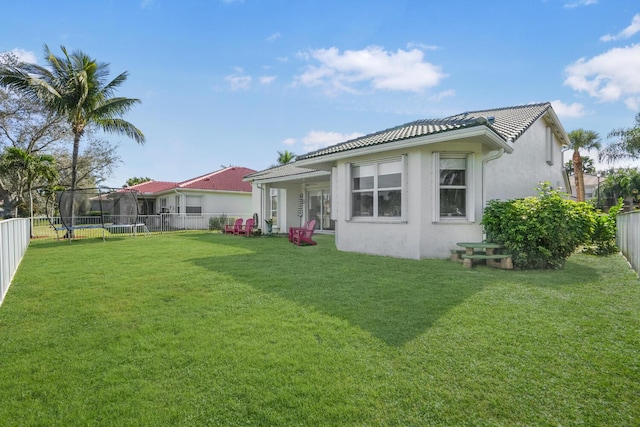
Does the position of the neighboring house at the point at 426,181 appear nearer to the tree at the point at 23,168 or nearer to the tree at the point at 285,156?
the tree at the point at 23,168

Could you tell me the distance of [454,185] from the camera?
29.3 ft

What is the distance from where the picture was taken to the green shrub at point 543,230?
7.13m

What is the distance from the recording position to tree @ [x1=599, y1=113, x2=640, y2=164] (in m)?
27.2

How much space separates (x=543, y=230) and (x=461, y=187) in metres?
2.33

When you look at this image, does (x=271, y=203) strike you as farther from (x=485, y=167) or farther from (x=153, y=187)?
(x=153, y=187)

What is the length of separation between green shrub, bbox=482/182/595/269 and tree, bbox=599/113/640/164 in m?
28.1

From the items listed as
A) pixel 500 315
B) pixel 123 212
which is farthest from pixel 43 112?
pixel 500 315

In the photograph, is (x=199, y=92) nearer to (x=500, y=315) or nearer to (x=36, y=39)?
(x=36, y=39)

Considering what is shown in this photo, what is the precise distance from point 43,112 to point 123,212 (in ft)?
32.4

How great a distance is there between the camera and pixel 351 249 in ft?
34.3

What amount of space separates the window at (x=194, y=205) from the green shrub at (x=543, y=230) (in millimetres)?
22101

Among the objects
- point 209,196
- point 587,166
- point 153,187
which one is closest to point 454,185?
point 209,196

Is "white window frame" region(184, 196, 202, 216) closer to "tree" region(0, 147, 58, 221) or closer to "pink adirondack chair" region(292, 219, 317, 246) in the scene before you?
"tree" region(0, 147, 58, 221)

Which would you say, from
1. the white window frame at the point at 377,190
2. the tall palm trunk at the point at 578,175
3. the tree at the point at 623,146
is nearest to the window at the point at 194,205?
the white window frame at the point at 377,190
